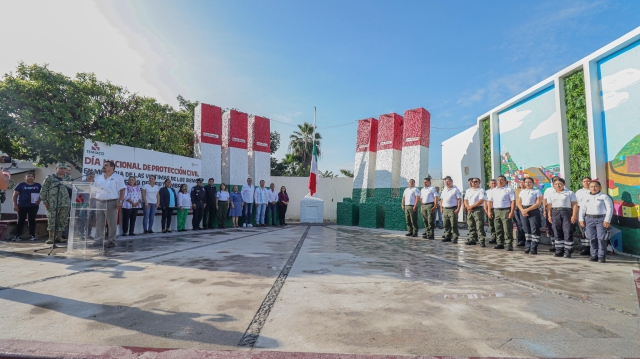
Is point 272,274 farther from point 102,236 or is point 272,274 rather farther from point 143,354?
point 102,236

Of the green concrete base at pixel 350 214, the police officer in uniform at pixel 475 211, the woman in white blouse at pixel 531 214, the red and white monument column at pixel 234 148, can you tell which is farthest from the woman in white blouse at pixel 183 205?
the woman in white blouse at pixel 531 214

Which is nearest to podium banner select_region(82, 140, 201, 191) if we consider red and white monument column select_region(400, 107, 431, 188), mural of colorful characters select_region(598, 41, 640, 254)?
red and white monument column select_region(400, 107, 431, 188)

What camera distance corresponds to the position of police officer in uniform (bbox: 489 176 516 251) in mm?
6594

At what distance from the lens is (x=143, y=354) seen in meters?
1.86

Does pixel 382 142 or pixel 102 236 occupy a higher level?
pixel 382 142

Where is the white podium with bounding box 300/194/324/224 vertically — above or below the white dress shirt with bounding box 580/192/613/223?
below

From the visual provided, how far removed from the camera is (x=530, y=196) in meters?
6.39

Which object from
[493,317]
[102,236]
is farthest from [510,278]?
[102,236]

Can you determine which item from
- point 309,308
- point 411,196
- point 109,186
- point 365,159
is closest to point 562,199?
point 411,196

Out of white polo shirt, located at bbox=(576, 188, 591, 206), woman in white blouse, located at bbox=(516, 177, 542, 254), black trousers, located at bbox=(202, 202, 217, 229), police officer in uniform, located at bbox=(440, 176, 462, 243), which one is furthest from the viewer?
black trousers, located at bbox=(202, 202, 217, 229)

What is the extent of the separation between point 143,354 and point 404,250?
5028 mm

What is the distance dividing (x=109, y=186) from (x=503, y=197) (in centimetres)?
736

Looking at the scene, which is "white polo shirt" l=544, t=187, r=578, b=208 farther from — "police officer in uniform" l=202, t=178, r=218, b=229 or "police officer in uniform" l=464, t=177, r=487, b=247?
"police officer in uniform" l=202, t=178, r=218, b=229

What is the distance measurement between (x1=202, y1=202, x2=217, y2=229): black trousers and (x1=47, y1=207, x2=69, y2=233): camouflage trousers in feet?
14.3
